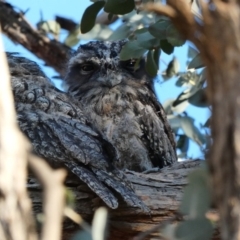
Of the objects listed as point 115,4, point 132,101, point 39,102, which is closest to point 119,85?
point 132,101

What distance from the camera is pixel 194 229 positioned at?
0.98 meters

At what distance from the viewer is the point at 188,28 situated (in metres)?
0.82

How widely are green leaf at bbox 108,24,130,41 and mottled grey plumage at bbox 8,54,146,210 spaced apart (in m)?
0.63

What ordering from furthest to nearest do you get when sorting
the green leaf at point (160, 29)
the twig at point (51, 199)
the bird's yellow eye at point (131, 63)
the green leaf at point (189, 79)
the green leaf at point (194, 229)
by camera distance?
the bird's yellow eye at point (131, 63) < the green leaf at point (189, 79) < the green leaf at point (160, 29) < the green leaf at point (194, 229) < the twig at point (51, 199)

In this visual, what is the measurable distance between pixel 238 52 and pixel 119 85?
2921 mm

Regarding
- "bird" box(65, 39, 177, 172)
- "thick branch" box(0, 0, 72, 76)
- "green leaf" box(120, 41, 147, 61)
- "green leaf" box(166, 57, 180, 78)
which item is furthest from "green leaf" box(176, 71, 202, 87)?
"green leaf" box(120, 41, 147, 61)

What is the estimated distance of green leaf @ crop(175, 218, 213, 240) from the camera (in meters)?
0.97

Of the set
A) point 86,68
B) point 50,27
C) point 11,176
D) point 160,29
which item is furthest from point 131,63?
point 11,176

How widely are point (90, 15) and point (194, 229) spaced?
5.01ft

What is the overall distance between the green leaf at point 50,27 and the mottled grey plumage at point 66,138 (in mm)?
1428

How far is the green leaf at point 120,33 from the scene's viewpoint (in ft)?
12.0

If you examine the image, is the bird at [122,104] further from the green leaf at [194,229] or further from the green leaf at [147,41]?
the green leaf at [194,229]

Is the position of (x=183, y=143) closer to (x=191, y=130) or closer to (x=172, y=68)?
(x=191, y=130)

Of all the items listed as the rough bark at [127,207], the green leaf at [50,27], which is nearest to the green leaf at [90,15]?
the rough bark at [127,207]
